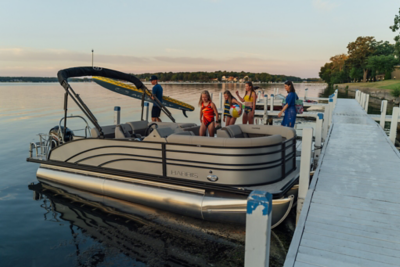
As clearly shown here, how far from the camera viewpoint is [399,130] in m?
18.7

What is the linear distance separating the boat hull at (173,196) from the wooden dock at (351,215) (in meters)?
0.77

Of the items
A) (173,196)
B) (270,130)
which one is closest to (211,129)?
(270,130)

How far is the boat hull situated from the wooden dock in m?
0.77

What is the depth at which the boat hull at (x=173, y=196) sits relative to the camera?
5387mm

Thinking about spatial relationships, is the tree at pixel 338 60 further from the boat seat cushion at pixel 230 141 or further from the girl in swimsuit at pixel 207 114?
the boat seat cushion at pixel 230 141

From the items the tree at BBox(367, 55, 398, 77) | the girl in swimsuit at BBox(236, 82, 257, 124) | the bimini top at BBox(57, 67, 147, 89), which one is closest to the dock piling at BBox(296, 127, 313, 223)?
the girl in swimsuit at BBox(236, 82, 257, 124)

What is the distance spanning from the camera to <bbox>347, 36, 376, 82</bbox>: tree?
269 ft

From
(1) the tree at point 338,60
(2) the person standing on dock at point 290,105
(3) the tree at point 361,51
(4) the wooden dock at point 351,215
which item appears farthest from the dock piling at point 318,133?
(1) the tree at point 338,60

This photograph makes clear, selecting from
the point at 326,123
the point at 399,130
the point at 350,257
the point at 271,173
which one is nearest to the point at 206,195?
the point at 271,173

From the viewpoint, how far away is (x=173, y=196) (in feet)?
19.5

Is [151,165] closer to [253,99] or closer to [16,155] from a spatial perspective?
[253,99]

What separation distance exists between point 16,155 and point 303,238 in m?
11.9

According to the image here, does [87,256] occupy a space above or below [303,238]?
below

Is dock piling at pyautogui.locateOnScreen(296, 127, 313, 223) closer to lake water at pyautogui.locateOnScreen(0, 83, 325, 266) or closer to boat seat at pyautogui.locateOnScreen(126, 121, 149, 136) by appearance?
lake water at pyautogui.locateOnScreen(0, 83, 325, 266)
